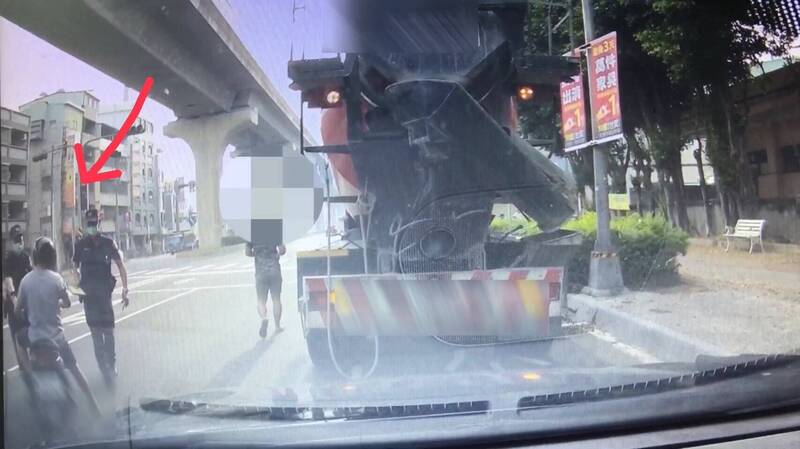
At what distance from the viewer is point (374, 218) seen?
4730mm

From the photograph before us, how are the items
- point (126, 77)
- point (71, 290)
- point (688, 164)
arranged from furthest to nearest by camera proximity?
point (688, 164) → point (126, 77) → point (71, 290)

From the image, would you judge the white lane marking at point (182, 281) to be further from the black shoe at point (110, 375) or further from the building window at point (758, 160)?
the building window at point (758, 160)

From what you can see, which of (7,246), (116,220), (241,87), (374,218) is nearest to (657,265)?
(374,218)

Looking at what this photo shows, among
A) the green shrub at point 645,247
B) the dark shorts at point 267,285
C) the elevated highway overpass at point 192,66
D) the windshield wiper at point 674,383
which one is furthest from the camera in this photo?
the green shrub at point 645,247

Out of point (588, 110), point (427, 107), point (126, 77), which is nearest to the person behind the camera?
point (126, 77)

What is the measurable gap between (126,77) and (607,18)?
13.7ft

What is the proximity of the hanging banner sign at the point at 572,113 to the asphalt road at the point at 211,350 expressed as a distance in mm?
1630

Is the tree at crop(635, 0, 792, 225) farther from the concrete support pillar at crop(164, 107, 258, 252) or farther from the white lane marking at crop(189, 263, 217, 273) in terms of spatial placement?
the white lane marking at crop(189, 263, 217, 273)

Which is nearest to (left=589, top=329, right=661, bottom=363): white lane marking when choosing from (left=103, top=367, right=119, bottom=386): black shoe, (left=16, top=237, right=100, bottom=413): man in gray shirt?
(left=103, top=367, right=119, bottom=386): black shoe

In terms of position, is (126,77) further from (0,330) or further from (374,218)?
(374,218)

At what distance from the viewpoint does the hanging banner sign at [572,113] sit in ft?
16.4

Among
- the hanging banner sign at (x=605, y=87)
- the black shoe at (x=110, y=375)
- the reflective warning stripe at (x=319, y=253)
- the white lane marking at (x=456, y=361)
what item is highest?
the hanging banner sign at (x=605, y=87)

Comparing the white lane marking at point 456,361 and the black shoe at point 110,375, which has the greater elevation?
the black shoe at point 110,375

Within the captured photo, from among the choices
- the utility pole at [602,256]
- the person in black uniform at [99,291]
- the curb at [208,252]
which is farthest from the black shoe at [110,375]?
the utility pole at [602,256]
